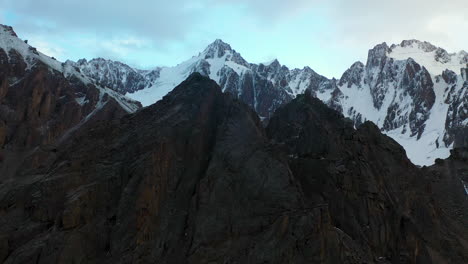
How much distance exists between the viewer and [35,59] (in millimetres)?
134375

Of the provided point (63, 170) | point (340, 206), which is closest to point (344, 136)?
point (340, 206)

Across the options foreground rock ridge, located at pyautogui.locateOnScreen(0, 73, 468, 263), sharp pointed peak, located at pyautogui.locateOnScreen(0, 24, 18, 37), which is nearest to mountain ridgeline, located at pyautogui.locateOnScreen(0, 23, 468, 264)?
foreground rock ridge, located at pyautogui.locateOnScreen(0, 73, 468, 263)

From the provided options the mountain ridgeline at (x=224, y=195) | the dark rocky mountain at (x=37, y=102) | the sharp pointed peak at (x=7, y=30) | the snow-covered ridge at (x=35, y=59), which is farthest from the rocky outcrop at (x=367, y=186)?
A: the sharp pointed peak at (x=7, y=30)

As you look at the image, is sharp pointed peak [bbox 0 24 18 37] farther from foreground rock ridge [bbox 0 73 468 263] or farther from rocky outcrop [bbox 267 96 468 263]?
rocky outcrop [bbox 267 96 468 263]

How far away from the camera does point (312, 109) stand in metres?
51.1

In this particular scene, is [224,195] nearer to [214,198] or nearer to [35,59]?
[214,198]

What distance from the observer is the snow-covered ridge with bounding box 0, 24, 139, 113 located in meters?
132

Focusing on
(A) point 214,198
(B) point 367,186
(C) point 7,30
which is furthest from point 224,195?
(C) point 7,30

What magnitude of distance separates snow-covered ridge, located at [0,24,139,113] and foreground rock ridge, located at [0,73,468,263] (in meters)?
86.7

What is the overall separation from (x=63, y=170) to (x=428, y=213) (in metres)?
34.6

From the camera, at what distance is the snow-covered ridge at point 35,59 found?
433 ft

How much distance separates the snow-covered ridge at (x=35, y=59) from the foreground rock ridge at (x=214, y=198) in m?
86.7

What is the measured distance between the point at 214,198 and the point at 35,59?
4595 inches

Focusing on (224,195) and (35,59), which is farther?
(35,59)
